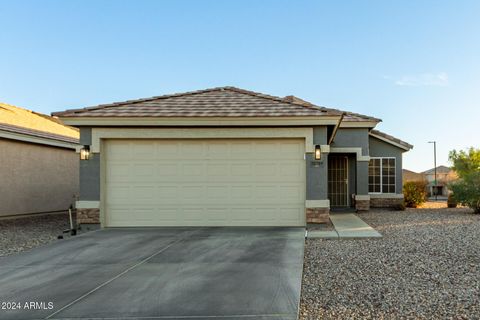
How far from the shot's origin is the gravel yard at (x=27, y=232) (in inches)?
324

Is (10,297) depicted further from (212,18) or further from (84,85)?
(84,85)

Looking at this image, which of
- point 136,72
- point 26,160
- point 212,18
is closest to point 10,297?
point 26,160

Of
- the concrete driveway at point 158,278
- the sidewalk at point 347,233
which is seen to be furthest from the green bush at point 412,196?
the concrete driveway at point 158,278

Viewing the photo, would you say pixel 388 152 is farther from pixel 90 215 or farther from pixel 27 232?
pixel 27 232

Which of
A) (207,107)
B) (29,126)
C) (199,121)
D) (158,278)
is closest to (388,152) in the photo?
(207,107)

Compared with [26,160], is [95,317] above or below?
below

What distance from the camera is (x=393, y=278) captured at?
5.18 meters

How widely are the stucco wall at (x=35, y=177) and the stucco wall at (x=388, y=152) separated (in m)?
14.2

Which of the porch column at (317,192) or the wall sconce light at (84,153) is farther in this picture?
the wall sconce light at (84,153)

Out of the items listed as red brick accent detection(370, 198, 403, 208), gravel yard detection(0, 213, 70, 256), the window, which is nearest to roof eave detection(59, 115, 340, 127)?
gravel yard detection(0, 213, 70, 256)

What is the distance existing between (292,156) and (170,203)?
3.81m

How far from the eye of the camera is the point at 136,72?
20.0 meters

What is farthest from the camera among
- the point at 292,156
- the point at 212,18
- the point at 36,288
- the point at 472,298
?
the point at 212,18

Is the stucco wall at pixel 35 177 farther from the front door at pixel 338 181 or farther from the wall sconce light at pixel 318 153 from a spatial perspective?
the front door at pixel 338 181
